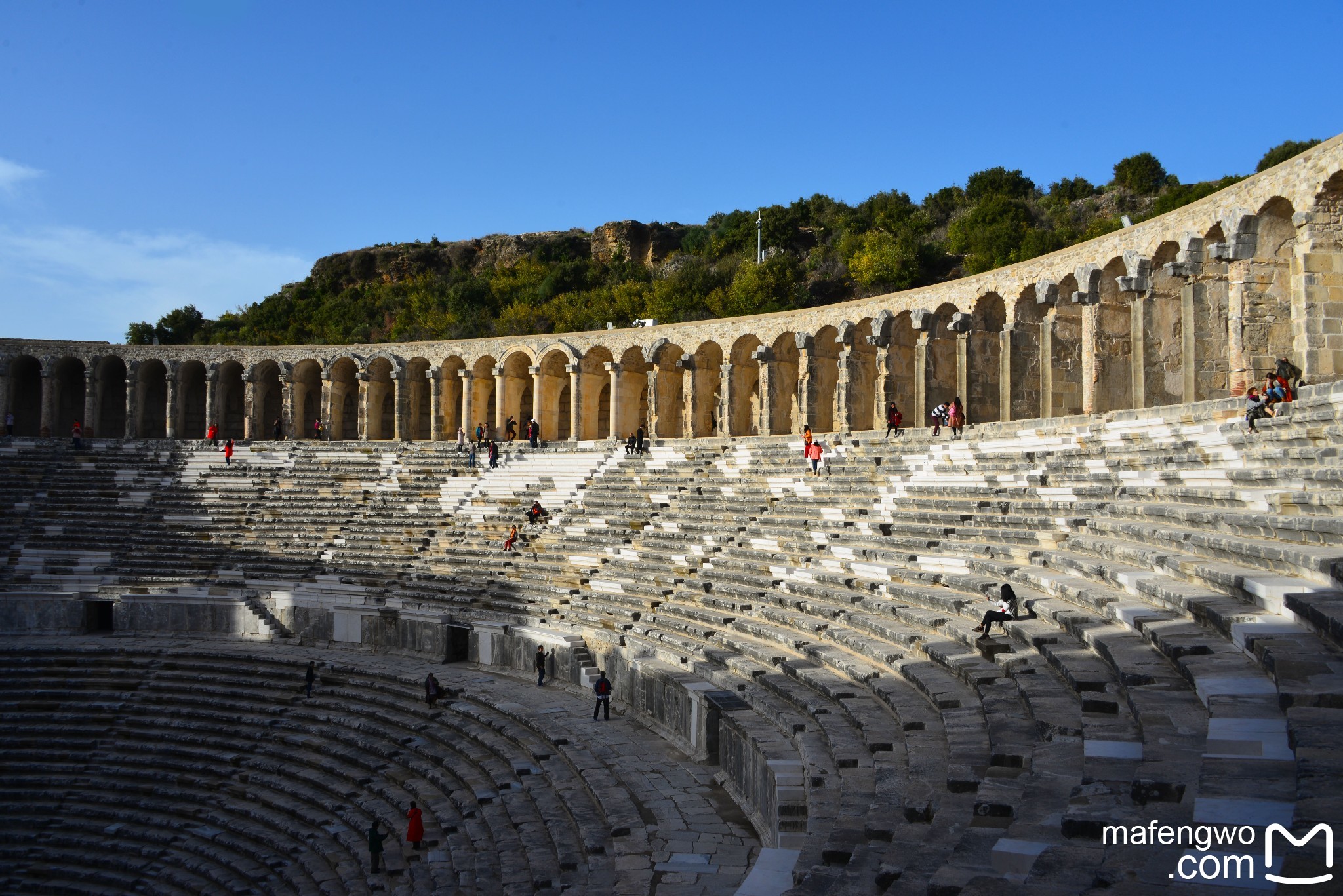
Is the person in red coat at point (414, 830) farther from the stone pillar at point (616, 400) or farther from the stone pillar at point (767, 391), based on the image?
the stone pillar at point (616, 400)

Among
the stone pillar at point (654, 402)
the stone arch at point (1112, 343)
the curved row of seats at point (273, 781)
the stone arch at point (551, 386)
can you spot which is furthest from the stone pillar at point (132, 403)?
the stone arch at point (1112, 343)

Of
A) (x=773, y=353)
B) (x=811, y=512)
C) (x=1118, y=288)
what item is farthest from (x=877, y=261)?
(x=811, y=512)

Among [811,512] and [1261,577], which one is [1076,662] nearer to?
[1261,577]

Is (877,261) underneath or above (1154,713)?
above

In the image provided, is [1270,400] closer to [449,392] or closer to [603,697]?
[603,697]

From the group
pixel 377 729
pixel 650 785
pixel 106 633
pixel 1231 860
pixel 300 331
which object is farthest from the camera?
pixel 300 331

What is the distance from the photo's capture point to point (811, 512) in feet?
59.9

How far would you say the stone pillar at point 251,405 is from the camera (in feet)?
110

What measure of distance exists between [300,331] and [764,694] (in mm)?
48339

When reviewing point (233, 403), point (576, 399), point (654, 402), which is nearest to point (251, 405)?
point (233, 403)

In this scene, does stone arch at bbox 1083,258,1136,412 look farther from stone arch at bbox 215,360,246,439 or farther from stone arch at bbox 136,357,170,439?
stone arch at bbox 136,357,170,439

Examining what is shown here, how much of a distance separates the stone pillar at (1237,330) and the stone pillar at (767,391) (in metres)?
12.5

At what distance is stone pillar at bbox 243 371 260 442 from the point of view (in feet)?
110

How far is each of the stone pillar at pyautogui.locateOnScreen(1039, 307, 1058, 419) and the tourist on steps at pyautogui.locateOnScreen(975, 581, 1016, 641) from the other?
10812 mm
